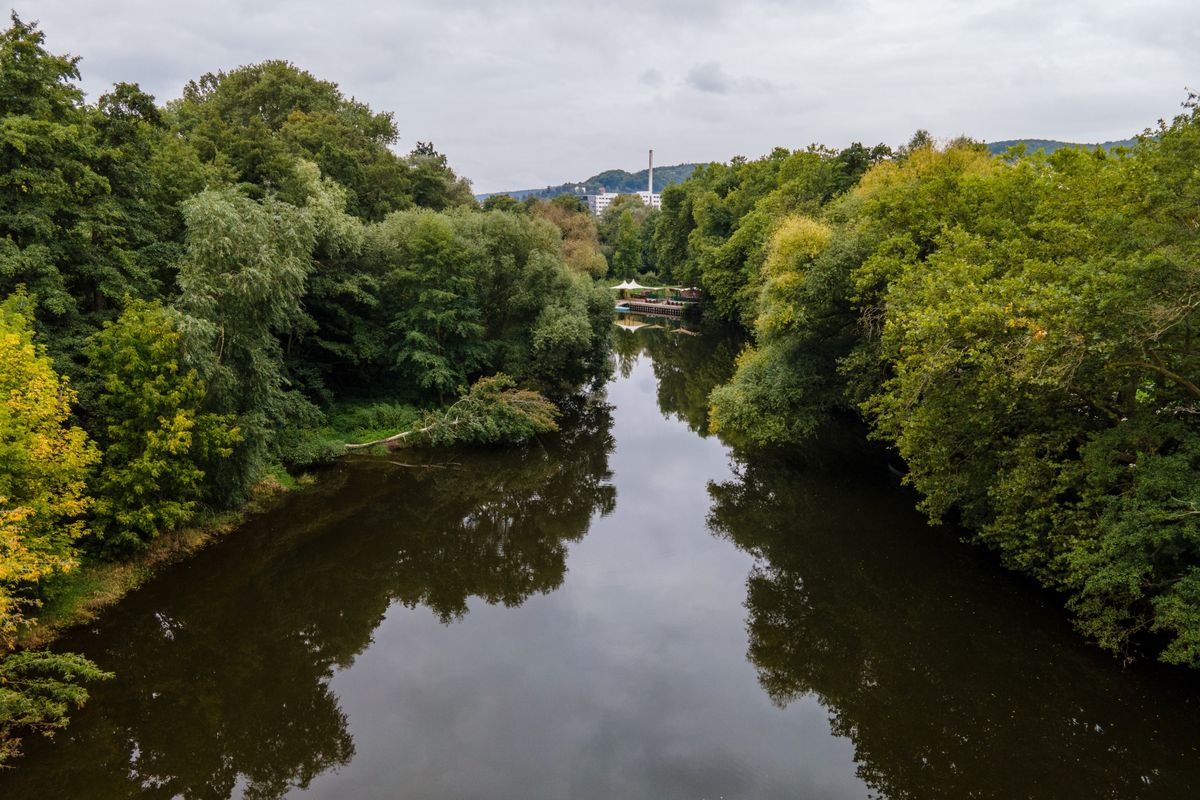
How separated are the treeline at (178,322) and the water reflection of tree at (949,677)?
43.3ft

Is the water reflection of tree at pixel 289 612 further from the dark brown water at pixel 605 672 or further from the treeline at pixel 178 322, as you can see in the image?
the treeline at pixel 178 322

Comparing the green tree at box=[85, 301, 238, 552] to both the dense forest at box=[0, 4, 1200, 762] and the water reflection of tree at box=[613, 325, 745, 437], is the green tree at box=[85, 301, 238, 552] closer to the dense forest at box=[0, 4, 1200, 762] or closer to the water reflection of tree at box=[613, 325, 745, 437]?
the dense forest at box=[0, 4, 1200, 762]

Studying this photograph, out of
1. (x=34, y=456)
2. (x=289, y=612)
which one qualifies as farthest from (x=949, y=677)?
(x=34, y=456)

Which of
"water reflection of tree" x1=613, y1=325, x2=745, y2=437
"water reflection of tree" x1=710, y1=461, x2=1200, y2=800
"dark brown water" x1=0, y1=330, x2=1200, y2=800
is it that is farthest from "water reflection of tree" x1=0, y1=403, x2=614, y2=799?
"water reflection of tree" x1=613, y1=325, x2=745, y2=437

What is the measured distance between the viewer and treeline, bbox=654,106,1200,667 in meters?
11.1

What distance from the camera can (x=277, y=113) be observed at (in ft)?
146

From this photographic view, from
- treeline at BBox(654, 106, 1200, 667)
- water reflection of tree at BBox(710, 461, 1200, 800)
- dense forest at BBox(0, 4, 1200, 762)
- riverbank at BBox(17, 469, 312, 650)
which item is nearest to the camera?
water reflection of tree at BBox(710, 461, 1200, 800)

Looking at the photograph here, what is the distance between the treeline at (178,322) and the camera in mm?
12617

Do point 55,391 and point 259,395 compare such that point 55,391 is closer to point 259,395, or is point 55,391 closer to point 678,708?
point 259,395

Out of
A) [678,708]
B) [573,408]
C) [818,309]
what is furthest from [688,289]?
[678,708]

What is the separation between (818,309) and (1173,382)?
1116 centimetres

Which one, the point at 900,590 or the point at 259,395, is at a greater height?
the point at 259,395

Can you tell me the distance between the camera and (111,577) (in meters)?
15.1

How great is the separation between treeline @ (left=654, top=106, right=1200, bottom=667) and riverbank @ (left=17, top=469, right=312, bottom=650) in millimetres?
17919
